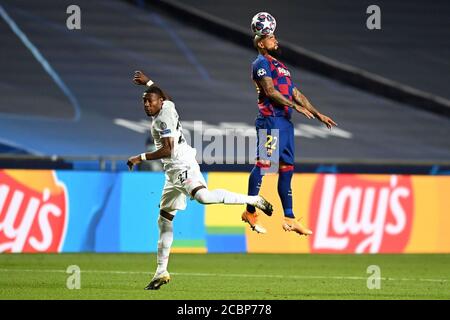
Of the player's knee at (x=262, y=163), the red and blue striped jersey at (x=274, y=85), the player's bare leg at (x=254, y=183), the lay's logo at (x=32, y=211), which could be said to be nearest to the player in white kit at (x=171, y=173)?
the player's bare leg at (x=254, y=183)

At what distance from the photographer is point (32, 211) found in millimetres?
17203

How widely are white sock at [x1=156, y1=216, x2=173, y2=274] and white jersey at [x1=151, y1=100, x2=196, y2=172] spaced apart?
1.89 ft

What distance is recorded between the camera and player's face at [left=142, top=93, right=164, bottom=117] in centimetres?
1129

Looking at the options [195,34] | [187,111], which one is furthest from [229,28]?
[187,111]

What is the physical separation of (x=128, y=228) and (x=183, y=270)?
10.9 feet

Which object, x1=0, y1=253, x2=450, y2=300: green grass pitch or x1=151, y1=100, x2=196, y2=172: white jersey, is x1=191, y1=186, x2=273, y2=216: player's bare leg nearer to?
x1=151, y1=100, x2=196, y2=172: white jersey

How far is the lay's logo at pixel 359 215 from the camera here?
59.3 ft

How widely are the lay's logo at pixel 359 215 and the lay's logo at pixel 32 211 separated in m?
3.94

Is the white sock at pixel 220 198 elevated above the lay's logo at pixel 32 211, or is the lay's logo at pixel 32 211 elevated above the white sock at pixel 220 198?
the lay's logo at pixel 32 211

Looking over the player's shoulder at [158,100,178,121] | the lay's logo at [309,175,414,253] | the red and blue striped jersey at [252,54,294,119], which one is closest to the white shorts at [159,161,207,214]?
the player's shoulder at [158,100,178,121]

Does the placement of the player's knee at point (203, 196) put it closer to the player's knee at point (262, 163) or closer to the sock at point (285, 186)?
the player's knee at point (262, 163)

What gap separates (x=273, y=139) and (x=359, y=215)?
21.9 feet

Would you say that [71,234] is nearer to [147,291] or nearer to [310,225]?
[310,225]

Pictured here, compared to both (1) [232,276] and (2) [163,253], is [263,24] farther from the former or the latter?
(1) [232,276]
